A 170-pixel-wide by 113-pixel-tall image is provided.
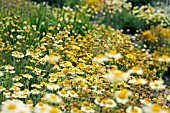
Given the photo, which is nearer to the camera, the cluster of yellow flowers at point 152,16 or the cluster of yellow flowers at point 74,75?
the cluster of yellow flowers at point 74,75

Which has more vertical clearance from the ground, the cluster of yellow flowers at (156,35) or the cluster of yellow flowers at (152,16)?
the cluster of yellow flowers at (152,16)

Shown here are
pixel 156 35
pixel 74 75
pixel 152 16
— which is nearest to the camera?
pixel 74 75

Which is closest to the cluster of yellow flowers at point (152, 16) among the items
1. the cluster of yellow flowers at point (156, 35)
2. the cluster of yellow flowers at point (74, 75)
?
the cluster of yellow flowers at point (156, 35)

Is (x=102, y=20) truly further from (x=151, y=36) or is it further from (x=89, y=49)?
(x=89, y=49)

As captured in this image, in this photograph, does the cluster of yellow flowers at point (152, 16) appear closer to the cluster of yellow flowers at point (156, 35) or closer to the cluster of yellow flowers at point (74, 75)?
the cluster of yellow flowers at point (156, 35)

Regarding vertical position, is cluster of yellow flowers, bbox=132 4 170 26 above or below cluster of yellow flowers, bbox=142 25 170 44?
above

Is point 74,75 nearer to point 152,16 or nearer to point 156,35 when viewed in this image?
point 156,35

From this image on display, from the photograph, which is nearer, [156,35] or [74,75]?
[74,75]

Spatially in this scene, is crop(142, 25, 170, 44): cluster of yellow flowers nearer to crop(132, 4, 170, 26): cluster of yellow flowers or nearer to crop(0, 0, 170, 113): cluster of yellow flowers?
crop(132, 4, 170, 26): cluster of yellow flowers

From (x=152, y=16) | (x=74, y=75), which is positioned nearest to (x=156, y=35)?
(x=152, y=16)

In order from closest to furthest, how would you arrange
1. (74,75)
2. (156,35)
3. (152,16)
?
(74,75)
(156,35)
(152,16)

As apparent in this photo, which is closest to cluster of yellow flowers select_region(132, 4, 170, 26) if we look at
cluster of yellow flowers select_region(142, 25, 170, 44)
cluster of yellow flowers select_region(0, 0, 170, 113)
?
cluster of yellow flowers select_region(142, 25, 170, 44)

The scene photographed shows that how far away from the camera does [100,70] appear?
335 cm

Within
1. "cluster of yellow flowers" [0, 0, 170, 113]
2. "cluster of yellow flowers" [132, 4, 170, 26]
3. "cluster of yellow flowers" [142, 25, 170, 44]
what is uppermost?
"cluster of yellow flowers" [132, 4, 170, 26]
